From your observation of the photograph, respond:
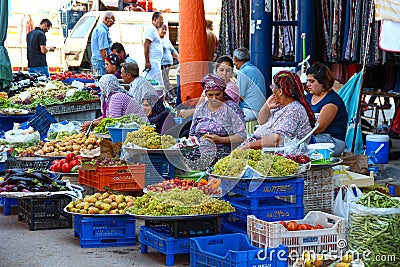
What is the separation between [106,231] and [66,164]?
1.80m

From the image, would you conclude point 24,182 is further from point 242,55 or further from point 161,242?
point 242,55

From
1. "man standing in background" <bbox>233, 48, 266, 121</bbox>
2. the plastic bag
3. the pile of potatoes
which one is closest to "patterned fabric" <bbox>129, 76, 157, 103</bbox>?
the pile of potatoes

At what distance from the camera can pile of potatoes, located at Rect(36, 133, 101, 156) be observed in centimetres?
880

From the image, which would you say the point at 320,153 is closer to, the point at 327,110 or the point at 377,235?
the point at 327,110

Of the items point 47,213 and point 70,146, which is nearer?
point 47,213

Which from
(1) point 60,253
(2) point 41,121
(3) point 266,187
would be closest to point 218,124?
(3) point 266,187

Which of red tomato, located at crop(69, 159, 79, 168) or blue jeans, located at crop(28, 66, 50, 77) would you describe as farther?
blue jeans, located at crop(28, 66, 50, 77)

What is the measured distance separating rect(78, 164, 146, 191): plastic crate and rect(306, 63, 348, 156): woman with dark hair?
5.71ft

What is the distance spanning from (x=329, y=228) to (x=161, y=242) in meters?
1.31

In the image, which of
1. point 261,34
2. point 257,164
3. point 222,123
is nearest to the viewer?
point 257,164

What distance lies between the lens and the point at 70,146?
8.97 m

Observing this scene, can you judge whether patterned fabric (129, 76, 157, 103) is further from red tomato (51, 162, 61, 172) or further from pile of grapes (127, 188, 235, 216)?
pile of grapes (127, 188, 235, 216)

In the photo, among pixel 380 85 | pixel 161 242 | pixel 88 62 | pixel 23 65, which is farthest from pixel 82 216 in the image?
pixel 23 65

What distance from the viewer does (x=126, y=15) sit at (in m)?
20.8
